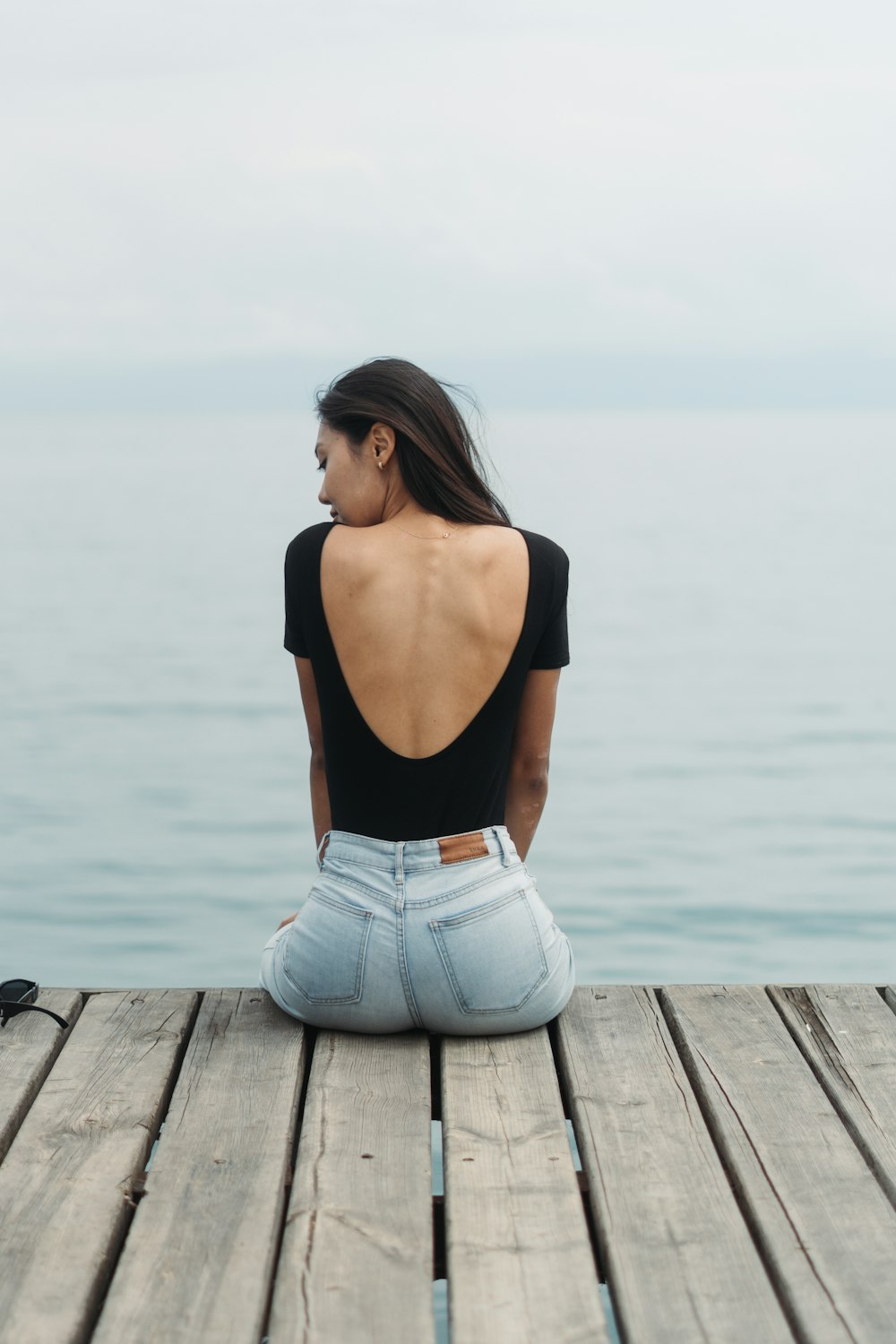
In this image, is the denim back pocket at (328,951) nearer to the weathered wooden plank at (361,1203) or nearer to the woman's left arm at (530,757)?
the weathered wooden plank at (361,1203)

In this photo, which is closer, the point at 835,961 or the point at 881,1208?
the point at 881,1208

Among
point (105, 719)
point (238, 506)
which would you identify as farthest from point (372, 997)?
point (238, 506)

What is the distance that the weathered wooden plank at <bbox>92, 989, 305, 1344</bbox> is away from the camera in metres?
1.86

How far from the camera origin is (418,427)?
2.70 meters

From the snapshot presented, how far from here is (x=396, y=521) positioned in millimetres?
2695

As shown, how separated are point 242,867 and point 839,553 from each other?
23.4 meters

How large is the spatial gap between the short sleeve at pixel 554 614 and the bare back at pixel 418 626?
0.27 feet

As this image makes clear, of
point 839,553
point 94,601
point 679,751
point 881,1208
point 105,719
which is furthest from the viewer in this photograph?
point 839,553

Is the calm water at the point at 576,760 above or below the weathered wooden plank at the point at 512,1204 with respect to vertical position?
below

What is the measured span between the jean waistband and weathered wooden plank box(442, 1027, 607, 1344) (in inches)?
Result: 14.0

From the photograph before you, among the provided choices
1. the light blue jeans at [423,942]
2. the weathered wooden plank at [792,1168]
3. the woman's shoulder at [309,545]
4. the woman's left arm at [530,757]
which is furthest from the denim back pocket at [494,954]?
the woman's shoulder at [309,545]

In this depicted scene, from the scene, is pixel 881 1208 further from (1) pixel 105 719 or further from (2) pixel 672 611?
(2) pixel 672 611

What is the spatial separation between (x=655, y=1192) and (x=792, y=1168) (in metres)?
0.23

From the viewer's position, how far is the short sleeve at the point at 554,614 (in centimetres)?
272
